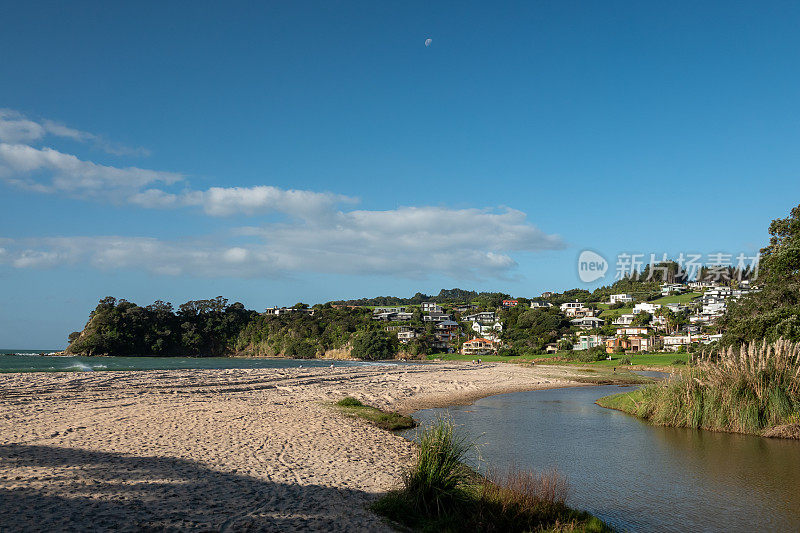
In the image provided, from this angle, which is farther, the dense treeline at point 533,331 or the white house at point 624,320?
the white house at point 624,320

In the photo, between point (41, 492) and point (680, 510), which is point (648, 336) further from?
point (41, 492)

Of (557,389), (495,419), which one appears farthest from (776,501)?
(557,389)

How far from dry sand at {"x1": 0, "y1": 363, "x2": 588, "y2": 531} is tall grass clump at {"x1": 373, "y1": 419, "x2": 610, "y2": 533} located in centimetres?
72

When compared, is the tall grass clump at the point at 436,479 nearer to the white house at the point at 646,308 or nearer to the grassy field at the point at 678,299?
the white house at the point at 646,308

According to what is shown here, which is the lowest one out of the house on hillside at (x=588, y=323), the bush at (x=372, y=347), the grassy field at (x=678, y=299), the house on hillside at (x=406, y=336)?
the bush at (x=372, y=347)

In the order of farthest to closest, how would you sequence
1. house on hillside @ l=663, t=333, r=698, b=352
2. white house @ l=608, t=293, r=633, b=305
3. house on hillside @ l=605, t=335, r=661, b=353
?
white house @ l=608, t=293, r=633, b=305 → house on hillside @ l=605, t=335, r=661, b=353 → house on hillside @ l=663, t=333, r=698, b=352

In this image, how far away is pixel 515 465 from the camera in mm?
13844

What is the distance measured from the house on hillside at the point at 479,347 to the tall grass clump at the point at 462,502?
10814cm

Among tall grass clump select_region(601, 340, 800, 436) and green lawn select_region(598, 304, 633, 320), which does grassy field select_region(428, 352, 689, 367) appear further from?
green lawn select_region(598, 304, 633, 320)

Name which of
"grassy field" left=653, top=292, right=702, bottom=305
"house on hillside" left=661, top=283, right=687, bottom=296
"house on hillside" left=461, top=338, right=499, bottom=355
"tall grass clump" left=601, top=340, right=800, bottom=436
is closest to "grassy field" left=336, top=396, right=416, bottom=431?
"tall grass clump" left=601, top=340, right=800, bottom=436

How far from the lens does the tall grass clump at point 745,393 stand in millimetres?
17672

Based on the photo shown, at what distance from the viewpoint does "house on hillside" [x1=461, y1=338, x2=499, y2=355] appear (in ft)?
379

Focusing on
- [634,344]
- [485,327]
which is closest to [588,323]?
[634,344]

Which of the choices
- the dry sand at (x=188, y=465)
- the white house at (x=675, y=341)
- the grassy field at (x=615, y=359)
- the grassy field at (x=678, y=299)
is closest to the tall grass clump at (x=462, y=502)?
the dry sand at (x=188, y=465)
